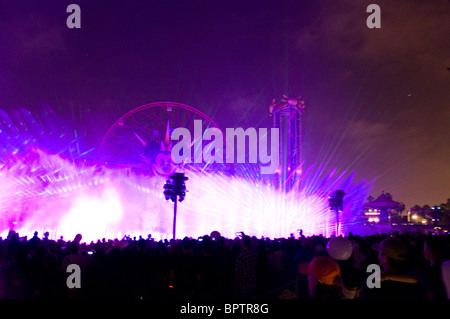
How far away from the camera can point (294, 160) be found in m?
55.6

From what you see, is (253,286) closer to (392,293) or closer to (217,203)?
(392,293)

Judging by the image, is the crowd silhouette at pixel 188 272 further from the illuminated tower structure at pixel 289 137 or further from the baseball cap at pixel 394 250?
the illuminated tower structure at pixel 289 137

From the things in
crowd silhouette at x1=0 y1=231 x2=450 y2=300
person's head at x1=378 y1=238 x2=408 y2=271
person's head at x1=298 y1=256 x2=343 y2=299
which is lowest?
crowd silhouette at x1=0 y1=231 x2=450 y2=300

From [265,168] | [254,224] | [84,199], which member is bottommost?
[254,224]

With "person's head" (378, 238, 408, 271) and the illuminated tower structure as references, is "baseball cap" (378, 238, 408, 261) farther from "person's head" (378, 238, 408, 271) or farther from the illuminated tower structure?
the illuminated tower structure

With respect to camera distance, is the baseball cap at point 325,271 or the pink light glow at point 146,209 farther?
the pink light glow at point 146,209

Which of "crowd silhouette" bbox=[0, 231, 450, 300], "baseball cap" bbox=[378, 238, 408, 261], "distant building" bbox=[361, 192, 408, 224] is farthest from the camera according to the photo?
"distant building" bbox=[361, 192, 408, 224]

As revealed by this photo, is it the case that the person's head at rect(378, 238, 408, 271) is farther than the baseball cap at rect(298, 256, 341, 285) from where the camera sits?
Yes

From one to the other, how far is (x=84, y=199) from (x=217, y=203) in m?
17.1

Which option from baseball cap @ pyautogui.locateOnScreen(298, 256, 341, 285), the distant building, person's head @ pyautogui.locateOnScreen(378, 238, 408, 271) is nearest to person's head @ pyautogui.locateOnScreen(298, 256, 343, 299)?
baseball cap @ pyautogui.locateOnScreen(298, 256, 341, 285)

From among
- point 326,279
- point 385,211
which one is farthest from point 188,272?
point 385,211

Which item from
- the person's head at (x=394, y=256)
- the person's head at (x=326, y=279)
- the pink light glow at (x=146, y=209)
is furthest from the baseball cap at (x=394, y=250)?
the pink light glow at (x=146, y=209)
